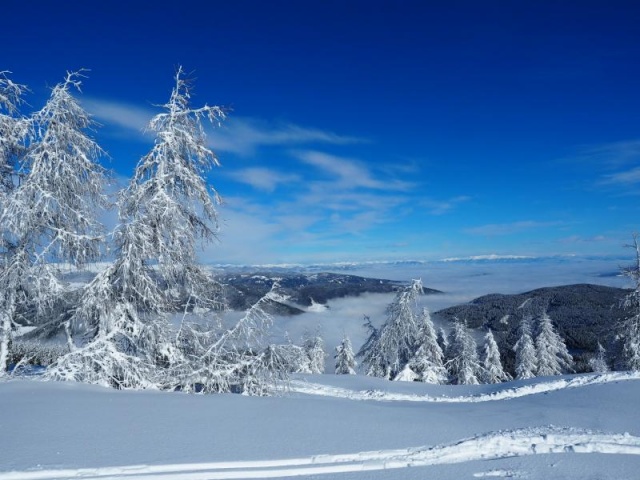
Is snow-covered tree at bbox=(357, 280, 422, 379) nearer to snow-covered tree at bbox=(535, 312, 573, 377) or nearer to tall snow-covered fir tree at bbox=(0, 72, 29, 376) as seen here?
snow-covered tree at bbox=(535, 312, 573, 377)

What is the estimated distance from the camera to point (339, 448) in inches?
211

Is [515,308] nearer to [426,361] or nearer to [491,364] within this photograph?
[491,364]

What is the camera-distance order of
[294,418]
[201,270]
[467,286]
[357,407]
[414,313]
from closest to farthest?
[294,418]
[357,407]
[201,270]
[414,313]
[467,286]

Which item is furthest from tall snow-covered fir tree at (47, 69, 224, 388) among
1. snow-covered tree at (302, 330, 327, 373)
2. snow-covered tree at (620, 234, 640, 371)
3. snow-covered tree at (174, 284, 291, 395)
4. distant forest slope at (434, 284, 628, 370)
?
distant forest slope at (434, 284, 628, 370)

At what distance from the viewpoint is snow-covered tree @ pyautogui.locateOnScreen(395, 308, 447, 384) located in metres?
26.1

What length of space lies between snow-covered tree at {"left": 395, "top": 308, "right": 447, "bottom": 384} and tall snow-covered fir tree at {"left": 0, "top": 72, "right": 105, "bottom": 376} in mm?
21303

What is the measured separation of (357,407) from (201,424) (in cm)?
325

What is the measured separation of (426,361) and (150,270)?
71.6ft

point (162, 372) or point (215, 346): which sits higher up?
point (215, 346)

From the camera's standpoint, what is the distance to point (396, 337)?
25469 mm

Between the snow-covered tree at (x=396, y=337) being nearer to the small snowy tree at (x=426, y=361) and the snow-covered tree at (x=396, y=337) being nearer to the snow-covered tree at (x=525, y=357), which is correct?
the small snowy tree at (x=426, y=361)

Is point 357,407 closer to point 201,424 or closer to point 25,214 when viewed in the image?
point 201,424

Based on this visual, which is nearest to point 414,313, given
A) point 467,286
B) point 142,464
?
point 142,464

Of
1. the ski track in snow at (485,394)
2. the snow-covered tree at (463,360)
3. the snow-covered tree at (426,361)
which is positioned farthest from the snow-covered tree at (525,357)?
the ski track in snow at (485,394)
